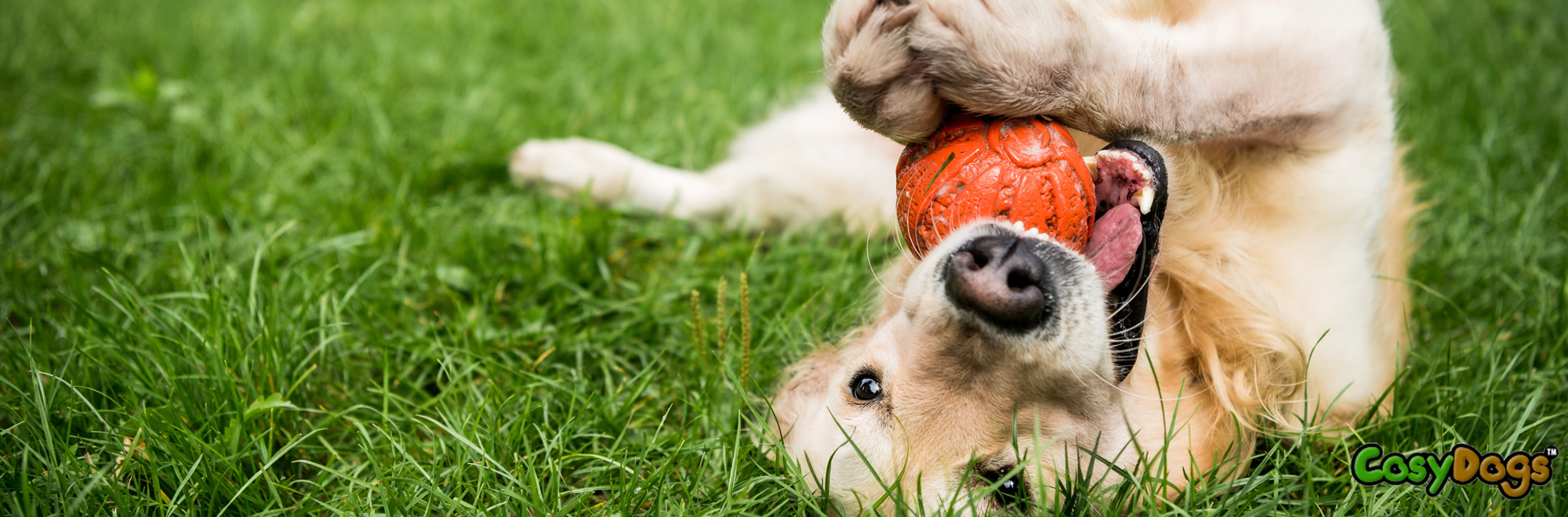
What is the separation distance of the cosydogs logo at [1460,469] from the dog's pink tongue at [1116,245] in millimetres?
634

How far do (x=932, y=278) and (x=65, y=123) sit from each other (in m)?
3.47

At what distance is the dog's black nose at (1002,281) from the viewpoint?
5.04 ft

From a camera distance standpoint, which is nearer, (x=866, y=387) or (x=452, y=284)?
(x=866, y=387)

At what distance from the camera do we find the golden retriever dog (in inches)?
64.6

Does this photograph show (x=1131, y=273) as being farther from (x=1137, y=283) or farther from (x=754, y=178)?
(x=754, y=178)

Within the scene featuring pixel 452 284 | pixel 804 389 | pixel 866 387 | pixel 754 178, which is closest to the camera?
pixel 866 387

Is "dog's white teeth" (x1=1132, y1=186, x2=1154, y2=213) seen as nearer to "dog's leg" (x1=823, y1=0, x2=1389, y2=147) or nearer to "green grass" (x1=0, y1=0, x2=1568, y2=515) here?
"dog's leg" (x1=823, y1=0, x2=1389, y2=147)

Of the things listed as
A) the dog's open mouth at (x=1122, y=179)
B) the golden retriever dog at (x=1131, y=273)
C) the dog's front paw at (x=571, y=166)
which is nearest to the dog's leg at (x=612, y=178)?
the dog's front paw at (x=571, y=166)

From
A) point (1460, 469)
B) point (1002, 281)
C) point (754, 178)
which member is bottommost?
point (754, 178)

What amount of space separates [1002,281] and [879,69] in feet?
1.47

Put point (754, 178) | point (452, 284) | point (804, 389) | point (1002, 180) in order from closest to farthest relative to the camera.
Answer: point (1002, 180), point (804, 389), point (452, 284), point (754, 178)

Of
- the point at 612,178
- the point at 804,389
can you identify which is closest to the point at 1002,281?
the point at 804,389

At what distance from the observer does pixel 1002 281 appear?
1537 mm

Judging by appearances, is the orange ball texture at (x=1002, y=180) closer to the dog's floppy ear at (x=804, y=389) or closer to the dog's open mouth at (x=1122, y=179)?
the dog's open mouth at (x=1122, y=179)
